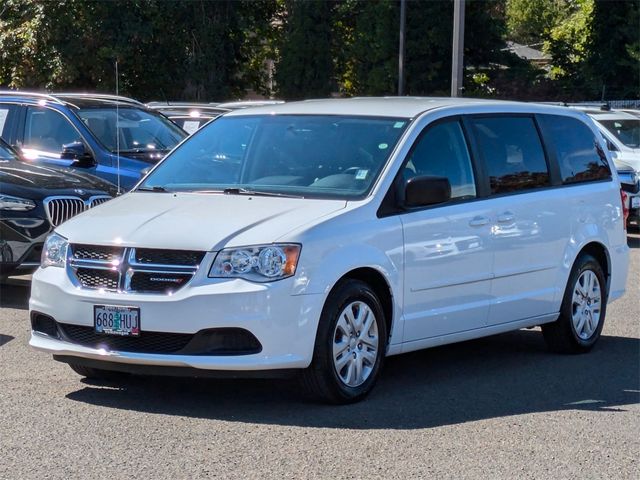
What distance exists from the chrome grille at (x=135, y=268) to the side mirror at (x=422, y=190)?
4.79 feet

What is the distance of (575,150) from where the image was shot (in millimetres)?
9430

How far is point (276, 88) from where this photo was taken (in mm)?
52188

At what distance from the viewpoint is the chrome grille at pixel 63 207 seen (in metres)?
10.5

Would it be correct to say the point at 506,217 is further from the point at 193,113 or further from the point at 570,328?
the point at 193,113

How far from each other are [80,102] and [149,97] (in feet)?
121

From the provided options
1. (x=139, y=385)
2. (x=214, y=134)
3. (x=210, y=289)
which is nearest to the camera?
(x=210, y=289)

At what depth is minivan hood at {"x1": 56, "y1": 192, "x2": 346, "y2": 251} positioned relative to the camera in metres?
6.74

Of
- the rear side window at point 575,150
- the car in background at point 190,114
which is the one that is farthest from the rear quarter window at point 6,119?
the rear side window at point 575,150

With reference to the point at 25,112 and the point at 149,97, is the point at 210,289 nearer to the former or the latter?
the point at 25,112

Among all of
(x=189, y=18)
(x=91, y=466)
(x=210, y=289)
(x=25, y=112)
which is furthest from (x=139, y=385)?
(x=189, y=18)

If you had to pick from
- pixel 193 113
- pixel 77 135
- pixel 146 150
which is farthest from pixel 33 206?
pixel 193 113

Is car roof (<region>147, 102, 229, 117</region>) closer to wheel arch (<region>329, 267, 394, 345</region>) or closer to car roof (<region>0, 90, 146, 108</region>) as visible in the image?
car roof (<region>0, 90, 146, 108</region>)

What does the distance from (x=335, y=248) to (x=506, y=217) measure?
5.89 feet

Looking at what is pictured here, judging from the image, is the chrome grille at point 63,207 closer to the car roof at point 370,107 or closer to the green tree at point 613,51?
the car roof at point 370,107
